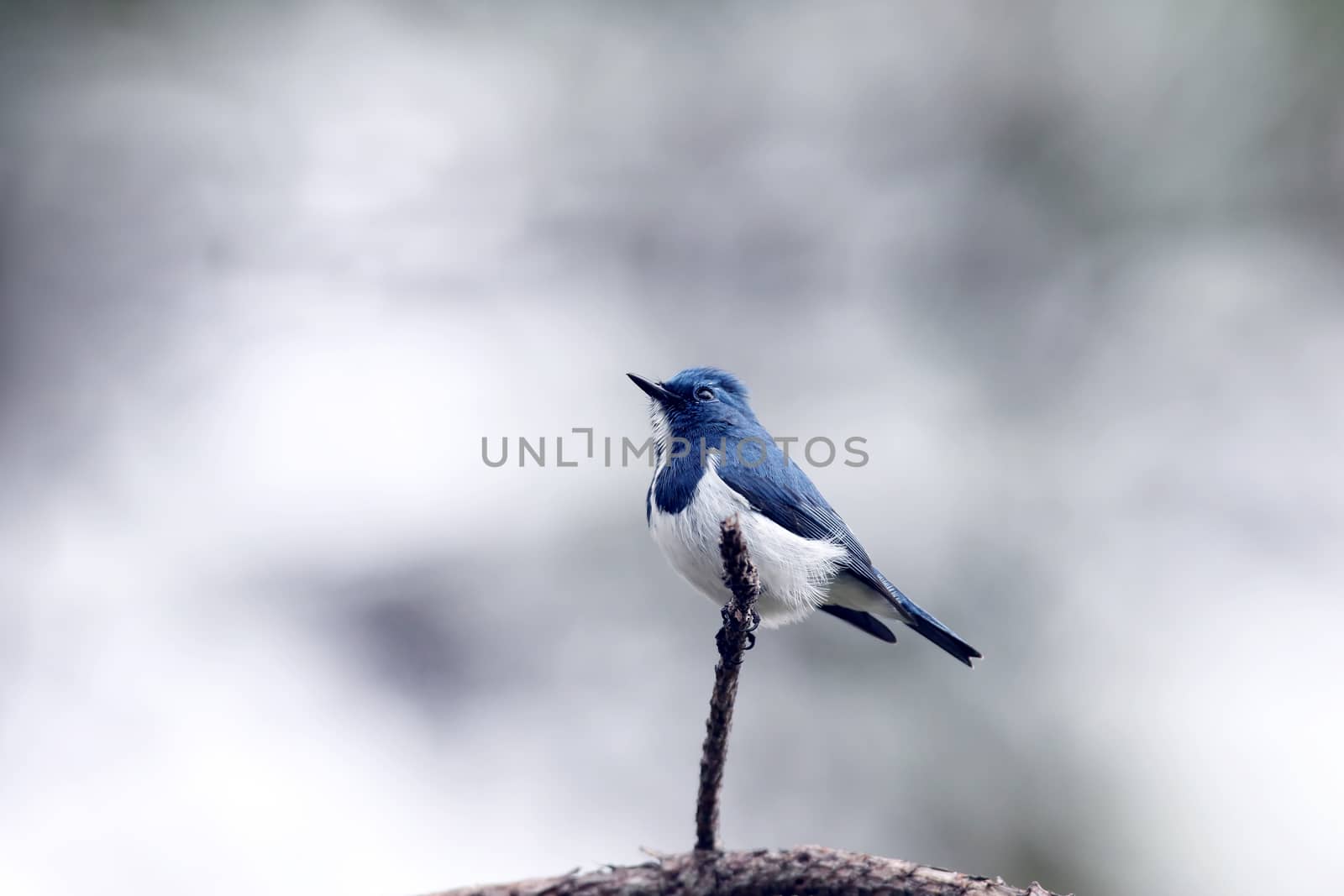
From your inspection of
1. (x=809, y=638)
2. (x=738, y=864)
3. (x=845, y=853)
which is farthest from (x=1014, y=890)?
(x=809, y=638)

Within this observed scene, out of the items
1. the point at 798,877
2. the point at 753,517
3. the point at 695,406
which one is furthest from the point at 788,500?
the point at 798,877

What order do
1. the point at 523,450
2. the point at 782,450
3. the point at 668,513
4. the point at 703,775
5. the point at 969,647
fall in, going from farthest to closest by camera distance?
the point at 523,450 → the point at 782,450 → the point at 969,647 → the point at 668,513 → the point at 703,775

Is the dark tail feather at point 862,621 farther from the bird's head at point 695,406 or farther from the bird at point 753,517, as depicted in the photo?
the bird's head at point 695,406

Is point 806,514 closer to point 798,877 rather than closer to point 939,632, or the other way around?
point 939,632

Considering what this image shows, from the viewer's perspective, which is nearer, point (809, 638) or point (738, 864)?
point (738, 864)

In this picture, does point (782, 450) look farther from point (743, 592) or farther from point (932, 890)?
point (932, 890)

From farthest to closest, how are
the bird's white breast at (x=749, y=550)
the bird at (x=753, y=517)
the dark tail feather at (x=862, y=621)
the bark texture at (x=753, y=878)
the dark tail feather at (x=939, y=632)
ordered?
the dark tail feather at (x=862, y=621) → the dark tail feather at (x=939, y=632) → the bird at (x=753, y=517) → the bird's white breast at (x=749, y=550) → the bark texture at (x=753, y=878)

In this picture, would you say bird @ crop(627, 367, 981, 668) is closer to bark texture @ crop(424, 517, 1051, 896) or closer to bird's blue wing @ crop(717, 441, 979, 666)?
bird's blue wing @ crop(717, 441, 979, 666)

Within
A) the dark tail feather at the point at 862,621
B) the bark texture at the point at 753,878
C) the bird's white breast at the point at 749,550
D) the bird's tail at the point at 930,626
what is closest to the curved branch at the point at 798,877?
the bark texture at the point at 753,878
